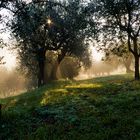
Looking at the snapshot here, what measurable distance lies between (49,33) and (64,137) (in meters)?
41.6

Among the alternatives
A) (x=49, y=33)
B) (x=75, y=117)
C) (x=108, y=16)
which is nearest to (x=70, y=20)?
(x=49, y=33)

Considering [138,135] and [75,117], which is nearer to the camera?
[138,135]

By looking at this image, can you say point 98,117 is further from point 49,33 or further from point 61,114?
point 49,33

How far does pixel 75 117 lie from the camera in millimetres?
19578

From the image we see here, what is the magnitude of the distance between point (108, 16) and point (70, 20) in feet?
39.9

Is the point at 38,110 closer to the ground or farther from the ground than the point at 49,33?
closer to the ground

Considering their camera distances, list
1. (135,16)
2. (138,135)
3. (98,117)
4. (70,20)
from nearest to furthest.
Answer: (138,135), (98,117), (135,16), (70,20)

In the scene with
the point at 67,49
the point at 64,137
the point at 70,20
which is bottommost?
the point at 64,137

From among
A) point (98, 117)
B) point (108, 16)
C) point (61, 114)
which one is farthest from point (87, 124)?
point (108, 16)

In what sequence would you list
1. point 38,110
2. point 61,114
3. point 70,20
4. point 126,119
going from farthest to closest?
point 70,20
point 38,110
point 61,114
point 126,119

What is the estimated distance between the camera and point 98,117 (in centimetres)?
1919

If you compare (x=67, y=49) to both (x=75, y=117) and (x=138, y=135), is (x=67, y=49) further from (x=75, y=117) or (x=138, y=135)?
(x=138, y=135)

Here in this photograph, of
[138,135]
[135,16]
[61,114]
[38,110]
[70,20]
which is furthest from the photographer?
[70,20]

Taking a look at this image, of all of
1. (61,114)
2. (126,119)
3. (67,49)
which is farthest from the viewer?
(67,49)
